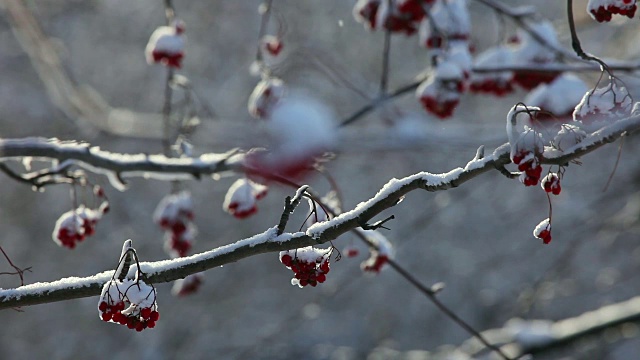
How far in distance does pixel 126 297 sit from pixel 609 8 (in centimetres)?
124

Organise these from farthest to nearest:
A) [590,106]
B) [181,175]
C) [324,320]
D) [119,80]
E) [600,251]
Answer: [119,80], [324,320], [600,251], [181,175], [590,106]

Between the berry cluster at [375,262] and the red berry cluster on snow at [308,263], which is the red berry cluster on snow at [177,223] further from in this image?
the red berry cluster on snow at [308,263]

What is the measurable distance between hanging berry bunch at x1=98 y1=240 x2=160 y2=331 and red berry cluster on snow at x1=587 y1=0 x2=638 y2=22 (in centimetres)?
118

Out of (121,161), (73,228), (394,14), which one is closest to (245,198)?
(121,161)

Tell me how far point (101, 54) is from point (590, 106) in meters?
9.67

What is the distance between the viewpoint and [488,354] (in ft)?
12.0

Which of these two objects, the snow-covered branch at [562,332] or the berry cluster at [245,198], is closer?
the berry cluster at [245,198]

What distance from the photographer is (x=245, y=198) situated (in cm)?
252

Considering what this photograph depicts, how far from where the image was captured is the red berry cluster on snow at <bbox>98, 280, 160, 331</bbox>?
1315mm

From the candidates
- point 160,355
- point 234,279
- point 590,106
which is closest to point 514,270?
point 234,279

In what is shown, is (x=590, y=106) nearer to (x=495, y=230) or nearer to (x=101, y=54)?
(x=495, y=230)

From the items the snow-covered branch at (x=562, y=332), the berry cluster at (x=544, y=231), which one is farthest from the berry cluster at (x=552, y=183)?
the snow-covered branch at (x=562, y=332)

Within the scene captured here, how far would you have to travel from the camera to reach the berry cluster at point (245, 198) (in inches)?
99.0

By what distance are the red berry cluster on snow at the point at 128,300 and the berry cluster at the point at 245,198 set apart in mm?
1175
